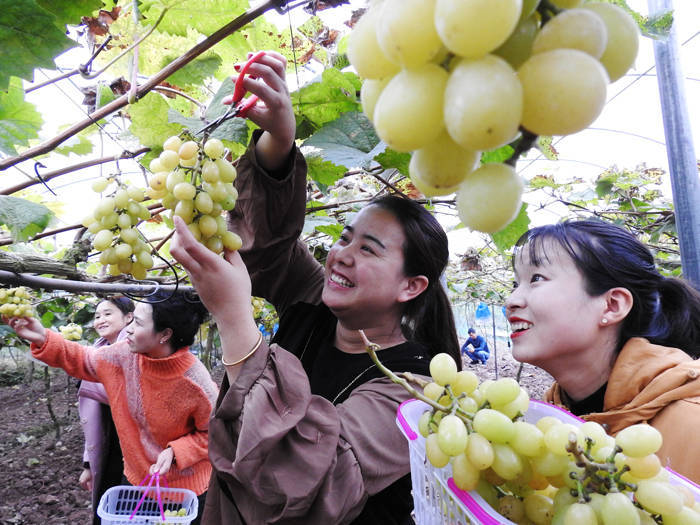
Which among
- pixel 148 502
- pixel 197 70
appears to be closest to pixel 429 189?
pixel 197 70

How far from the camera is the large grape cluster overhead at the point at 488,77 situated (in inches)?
13.4

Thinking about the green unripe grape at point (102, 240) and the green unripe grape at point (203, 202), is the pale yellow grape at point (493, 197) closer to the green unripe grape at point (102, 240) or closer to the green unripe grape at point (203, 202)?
the green unripe grape at point (203, 202)

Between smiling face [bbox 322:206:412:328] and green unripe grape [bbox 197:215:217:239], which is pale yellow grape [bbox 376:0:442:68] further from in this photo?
smiling face [bbox 322:206:412:328]

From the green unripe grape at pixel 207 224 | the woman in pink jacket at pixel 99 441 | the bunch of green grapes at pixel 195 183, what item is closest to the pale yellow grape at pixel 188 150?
the bunch of green grapes at pixel 195 183

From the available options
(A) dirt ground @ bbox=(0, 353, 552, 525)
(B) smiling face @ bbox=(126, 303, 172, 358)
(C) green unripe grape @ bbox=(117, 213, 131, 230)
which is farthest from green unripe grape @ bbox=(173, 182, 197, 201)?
(A) dirt ground @ bbox=(0, 353, 552, 525)

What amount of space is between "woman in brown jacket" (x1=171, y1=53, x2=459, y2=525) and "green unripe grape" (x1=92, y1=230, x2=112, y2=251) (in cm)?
23

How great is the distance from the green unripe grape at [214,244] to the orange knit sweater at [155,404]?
85.0 inches

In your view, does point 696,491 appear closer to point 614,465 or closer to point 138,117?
point 614,465

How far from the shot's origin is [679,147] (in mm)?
1527

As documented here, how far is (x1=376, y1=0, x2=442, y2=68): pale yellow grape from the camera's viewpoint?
360 millimetres

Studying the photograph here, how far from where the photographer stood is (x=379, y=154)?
1.12m

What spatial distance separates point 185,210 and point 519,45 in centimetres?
70


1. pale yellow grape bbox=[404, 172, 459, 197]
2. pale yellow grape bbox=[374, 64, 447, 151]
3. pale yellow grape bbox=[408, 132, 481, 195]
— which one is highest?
pale yellow grape bbox=[374, 64, 447, 151]

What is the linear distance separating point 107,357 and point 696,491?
325 centimetres
